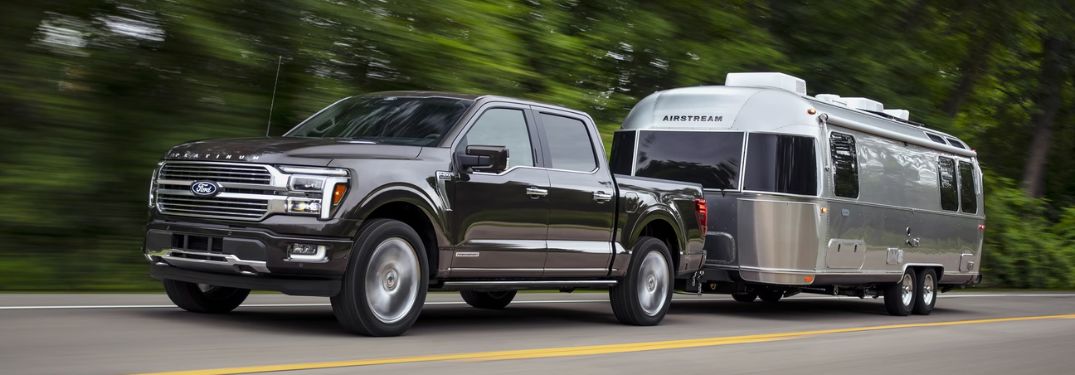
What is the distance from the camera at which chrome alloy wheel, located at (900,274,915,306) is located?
15.9m

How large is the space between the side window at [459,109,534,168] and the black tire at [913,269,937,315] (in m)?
7.87

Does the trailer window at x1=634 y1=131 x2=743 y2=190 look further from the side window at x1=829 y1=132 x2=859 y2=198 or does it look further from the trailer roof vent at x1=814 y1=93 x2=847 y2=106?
the trailer roof vent at x1=814 y1=93 x2=847 y2=106

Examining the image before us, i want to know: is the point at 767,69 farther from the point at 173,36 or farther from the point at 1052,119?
the point at 1052,119

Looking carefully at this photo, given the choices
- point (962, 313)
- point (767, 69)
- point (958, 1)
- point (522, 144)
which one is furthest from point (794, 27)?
point (522, 144)

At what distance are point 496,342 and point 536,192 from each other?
135cm

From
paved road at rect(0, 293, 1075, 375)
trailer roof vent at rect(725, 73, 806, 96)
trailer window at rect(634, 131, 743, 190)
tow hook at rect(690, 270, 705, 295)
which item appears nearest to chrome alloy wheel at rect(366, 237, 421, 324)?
paved road at rect(0, 293, 1075, 375)

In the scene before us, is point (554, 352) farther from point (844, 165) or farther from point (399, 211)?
point (844, 165)

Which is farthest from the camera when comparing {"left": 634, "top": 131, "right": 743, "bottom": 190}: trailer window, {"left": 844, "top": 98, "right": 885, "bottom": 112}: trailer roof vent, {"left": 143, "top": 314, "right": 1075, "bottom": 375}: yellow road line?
{"left": 844, "top": 98, "right": 885, "bottom": 112}: trailer roof vent

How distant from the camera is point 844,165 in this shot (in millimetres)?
14359

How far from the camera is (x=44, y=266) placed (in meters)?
12.6

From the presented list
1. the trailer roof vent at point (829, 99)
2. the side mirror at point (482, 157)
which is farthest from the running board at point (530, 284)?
the trailer roof vent at point (829, 99)

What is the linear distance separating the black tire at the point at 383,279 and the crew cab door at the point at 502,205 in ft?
1.51

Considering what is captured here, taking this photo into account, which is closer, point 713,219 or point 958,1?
point 713,219

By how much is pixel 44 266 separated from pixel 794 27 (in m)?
13.9
